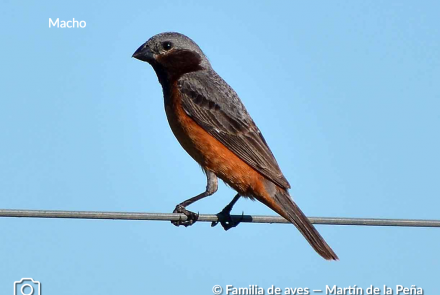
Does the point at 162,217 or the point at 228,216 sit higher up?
the point at 228,216

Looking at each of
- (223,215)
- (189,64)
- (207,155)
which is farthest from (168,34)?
(223,215)

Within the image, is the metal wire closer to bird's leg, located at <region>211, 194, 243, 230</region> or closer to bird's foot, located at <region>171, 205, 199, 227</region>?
bird's foot, located at <region>171, 205, 199, 227</region>

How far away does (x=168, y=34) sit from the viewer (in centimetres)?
997

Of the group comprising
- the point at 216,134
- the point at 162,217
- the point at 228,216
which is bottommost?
the point at 162,217

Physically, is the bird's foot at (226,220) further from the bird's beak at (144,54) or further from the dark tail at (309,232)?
the bird's beak at (144,54)

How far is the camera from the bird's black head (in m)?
9.77

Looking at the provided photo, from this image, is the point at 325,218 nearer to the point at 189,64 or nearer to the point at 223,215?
the point at 223,215

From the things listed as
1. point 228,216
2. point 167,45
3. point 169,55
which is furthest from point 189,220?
point 167,45

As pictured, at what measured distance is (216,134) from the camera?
29.1 feet

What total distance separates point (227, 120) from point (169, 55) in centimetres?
137

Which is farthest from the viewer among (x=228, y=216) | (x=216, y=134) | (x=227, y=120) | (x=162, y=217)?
(x=227, y=120)

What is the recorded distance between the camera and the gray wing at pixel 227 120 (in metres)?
8.71

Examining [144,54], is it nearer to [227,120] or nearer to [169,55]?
[169,55]

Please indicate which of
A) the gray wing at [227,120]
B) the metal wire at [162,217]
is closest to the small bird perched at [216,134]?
the gray wing at [227,120]
